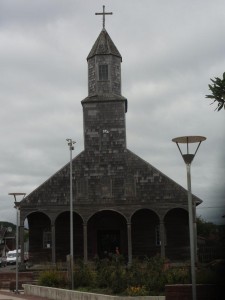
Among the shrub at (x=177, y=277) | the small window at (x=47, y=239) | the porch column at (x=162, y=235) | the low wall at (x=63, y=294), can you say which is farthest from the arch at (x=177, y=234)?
the shrub at (x=177, y=277)

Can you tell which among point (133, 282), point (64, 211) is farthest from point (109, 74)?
point (133, 282)

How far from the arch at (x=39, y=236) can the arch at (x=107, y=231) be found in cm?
334

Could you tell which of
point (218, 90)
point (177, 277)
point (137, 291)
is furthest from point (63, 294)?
point (218, 90)

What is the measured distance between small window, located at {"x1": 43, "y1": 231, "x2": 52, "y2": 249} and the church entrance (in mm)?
3698

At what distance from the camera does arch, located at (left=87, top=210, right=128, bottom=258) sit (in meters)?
37.1

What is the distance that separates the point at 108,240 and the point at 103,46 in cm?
1584

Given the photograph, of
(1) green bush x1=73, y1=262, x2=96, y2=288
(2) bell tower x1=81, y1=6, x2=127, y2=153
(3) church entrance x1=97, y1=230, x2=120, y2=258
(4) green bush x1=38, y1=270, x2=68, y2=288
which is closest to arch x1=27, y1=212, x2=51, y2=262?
(3) church entrance x1=97, y1=230, x2=120, y2=258

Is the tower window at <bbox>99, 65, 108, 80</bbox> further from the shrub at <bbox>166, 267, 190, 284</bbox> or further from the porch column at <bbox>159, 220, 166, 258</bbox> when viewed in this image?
the shrub at <bbox>166, 267, 190, 284</bbox>

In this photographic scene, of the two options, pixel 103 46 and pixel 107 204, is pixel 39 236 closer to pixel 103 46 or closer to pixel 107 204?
pixel 107 204

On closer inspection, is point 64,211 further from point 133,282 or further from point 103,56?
point 133,282

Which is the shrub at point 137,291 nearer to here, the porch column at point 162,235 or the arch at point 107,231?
the porch column at point 162,235

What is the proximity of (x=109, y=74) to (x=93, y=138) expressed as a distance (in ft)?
18.7

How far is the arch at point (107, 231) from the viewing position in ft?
122

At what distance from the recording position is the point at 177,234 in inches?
1453
